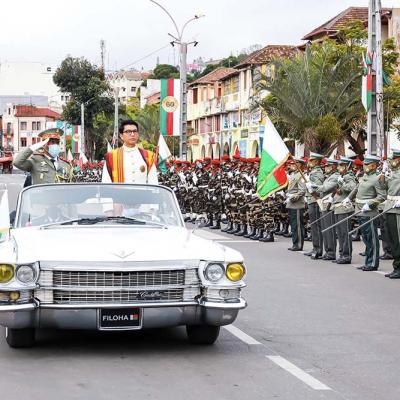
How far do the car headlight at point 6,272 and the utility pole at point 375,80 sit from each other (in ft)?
55.8

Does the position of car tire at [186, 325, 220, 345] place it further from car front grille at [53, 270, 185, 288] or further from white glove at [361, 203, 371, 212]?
white glove at [361, 203, 371, 212]

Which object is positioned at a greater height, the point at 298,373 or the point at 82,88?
the point at 82,88

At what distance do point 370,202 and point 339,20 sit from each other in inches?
1696

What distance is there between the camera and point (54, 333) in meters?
9.27

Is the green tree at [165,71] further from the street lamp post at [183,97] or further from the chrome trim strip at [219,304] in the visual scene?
the chrome trim strip at [219,304]

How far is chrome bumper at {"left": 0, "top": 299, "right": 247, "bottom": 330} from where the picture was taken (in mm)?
7867

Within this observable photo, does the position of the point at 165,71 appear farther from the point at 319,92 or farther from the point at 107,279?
the point at 107,279

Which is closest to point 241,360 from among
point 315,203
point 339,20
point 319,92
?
point 315,203

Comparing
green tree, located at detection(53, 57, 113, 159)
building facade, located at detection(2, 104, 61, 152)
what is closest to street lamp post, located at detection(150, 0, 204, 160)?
green tree, located at detection(53, 57, 113, 159)

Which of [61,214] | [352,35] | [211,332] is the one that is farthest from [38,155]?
[352,35]

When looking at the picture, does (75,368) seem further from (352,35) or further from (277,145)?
(352,35)

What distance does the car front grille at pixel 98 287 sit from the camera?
7.91 metres

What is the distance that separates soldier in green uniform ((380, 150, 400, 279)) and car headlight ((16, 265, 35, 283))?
8352 mm

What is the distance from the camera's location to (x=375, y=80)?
24.2 m
